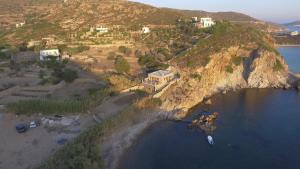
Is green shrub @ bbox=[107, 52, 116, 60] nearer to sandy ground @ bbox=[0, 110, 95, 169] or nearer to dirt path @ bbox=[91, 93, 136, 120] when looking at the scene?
dirt path @ bbox=[91, 93, 136, 120]

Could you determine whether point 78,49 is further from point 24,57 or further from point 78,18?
point 78,18

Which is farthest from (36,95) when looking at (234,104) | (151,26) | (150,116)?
(151,26)

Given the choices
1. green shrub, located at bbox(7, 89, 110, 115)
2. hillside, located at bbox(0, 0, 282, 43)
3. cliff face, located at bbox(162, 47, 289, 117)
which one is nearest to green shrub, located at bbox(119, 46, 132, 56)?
hillside, located at bbox(0, 0, 282, 43)

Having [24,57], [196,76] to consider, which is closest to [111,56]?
[24,57]

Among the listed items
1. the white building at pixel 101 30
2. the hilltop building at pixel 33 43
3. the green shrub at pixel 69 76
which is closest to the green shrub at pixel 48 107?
the green shrub at pixel 69 76

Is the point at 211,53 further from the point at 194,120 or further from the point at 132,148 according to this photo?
the point at 132,148

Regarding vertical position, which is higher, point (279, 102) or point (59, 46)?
point (59, 46)

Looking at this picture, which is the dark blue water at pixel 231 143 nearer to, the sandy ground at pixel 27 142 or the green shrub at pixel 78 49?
the sandy ground at pixel 27 142
